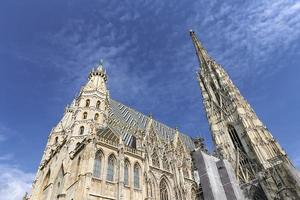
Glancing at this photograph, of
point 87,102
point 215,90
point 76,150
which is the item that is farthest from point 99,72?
point 215,90

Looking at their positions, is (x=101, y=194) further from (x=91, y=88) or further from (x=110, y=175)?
(x=91, y=88)

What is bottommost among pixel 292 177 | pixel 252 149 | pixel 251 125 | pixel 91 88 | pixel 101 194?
pixel 101 194

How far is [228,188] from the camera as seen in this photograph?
9859mm

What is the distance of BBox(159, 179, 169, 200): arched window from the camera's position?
25500 mm

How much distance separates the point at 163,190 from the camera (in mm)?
26156

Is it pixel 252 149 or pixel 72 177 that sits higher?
pixel 252 149

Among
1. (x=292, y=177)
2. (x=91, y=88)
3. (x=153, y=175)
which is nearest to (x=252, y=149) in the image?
(x=292, y=177)

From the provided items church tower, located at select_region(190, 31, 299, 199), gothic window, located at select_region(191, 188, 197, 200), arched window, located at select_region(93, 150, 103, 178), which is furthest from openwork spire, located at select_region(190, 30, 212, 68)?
arched window, located at select_region(93, 150, 103, 178)

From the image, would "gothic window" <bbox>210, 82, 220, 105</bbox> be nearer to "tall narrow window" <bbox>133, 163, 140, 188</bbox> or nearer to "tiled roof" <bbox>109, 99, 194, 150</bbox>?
"tiled roof" <bbox>109, 99, 194, 150</bbox>

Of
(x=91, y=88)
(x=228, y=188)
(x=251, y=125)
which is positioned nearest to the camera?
(x=228, y=188)

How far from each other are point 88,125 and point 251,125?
23.8m

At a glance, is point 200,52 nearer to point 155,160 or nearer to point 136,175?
point 155,160

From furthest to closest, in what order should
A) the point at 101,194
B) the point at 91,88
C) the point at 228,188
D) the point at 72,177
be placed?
the point at 91,88 < the point at 72,177 < the point at 101,194 < the point at 228,188

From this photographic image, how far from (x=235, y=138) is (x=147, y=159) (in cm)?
1779
